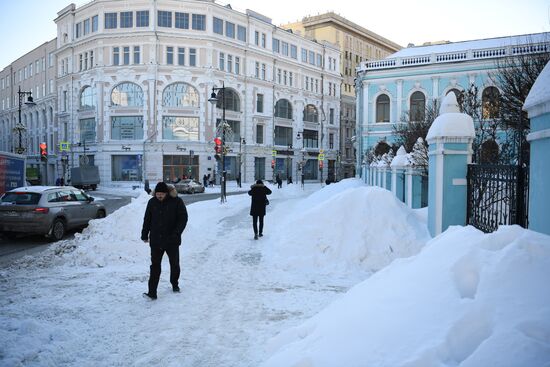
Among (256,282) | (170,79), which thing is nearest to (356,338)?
(256,282)

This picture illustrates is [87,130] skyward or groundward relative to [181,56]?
groundward

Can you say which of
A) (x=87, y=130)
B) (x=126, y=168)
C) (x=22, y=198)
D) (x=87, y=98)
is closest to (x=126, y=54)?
(x=87, y=98)

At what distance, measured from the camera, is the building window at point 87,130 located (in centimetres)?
4697

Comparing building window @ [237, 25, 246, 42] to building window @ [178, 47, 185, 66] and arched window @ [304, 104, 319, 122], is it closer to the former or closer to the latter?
building window @ [178, 47, 185, 66]

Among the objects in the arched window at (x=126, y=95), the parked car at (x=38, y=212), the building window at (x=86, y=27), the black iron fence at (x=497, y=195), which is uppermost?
the building window at (x=86, y=27)

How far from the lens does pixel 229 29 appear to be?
161 feet

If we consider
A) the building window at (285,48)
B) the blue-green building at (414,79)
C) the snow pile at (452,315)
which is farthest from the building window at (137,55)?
the snow pile at (452,315)

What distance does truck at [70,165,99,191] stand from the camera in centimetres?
4009

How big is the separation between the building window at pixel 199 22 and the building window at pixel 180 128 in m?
10.6

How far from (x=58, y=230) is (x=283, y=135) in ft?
155

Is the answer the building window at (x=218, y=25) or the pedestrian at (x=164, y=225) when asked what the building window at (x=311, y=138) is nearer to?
the building window at (x=218, y=25)

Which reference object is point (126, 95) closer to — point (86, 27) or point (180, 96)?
point (180, 96)

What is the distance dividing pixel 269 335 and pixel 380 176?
1528cm

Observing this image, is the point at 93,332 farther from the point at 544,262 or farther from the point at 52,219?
the point at 52,219
